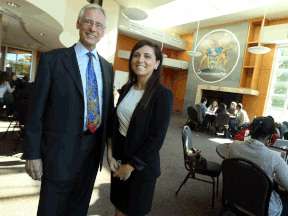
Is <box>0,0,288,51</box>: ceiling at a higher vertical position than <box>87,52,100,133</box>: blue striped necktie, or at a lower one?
higher

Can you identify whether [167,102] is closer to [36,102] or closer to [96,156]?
[96,156]

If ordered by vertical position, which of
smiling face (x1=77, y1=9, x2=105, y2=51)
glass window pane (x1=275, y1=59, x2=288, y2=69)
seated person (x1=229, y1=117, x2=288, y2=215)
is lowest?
seated person (x1=229, y1=117, x2=288, y2=215)

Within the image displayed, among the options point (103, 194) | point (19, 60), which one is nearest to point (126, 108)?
point (103, 194)

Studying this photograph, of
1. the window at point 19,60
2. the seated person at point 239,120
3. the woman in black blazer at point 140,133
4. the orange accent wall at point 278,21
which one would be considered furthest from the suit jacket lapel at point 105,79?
the window at point 19,60

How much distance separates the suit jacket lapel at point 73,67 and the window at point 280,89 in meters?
11.2

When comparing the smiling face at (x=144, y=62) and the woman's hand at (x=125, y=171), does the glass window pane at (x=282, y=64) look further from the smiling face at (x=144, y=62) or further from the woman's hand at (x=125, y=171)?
the woman's hand at (x=125, y=171)

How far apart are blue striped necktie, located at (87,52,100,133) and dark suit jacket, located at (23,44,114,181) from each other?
71 millimetres

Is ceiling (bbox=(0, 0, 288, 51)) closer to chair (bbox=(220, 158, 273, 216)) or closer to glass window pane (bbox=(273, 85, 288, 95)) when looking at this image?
glass window pane (bbox=(273, 85, 288, 95))

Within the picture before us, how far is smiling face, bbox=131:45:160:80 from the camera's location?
131 centimetres

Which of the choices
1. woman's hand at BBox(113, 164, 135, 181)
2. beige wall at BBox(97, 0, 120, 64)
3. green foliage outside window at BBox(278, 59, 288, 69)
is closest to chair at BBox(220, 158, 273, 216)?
woman's hand at BBox(113, 164, 135, 181)

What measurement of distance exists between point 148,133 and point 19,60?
16429mm

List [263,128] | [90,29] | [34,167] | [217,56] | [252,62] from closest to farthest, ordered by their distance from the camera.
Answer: [34,167] < [90,29] < [263,128] < [252,62] < [217,56]

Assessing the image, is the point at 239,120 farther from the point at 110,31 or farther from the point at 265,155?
the point at 110,31

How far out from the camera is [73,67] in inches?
Answer: 45.2
